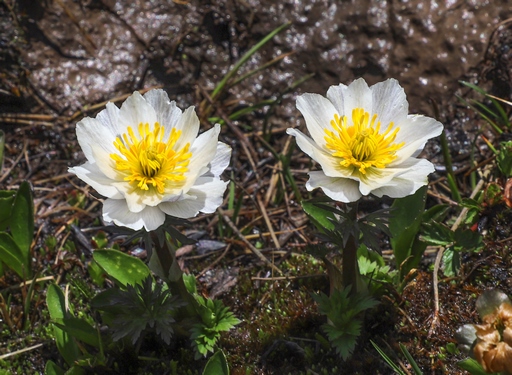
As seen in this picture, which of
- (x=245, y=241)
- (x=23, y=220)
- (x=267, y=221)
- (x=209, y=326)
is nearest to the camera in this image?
(x=209, y=326)

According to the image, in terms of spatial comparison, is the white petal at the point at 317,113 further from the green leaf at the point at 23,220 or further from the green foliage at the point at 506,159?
the green leaf at the point at 23,220

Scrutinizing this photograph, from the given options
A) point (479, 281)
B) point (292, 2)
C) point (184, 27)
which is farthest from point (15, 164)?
point (479, 281)

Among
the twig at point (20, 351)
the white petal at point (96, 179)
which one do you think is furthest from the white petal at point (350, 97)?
the twig at point (20, 351)

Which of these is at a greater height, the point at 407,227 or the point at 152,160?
the point at 152,160

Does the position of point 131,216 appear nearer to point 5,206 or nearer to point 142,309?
point 142,309

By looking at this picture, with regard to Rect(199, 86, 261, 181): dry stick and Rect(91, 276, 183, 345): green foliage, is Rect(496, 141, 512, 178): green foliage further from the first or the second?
Rect(91, 276, 183, 345): green foliage

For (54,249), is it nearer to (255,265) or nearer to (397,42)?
(255,265)

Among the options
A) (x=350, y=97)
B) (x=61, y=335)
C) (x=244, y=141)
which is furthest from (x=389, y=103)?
(x=61, y=335)
